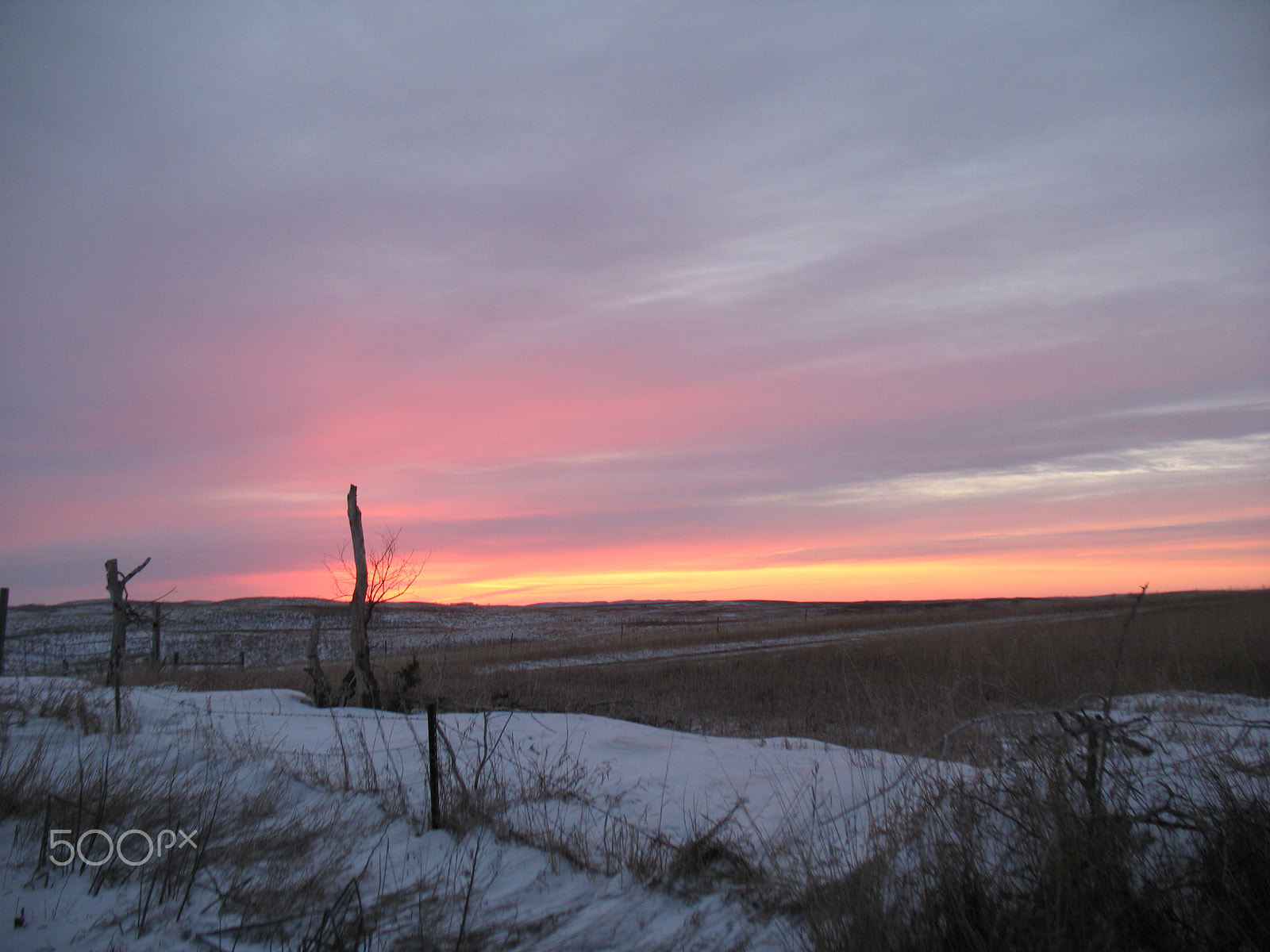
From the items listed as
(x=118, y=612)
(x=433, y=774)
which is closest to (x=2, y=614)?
(x=118, y=612)

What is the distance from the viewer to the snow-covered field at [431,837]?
13.4 ft

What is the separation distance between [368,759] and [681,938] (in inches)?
138

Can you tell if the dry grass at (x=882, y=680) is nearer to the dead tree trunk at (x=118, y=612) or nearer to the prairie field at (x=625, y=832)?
the prairie field at (x=625, y=832)

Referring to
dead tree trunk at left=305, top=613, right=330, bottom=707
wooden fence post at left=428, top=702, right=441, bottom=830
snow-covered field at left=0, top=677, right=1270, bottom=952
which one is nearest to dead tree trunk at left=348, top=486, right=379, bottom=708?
dead tree trunk at left=305, top=613, right=330, bottom=707

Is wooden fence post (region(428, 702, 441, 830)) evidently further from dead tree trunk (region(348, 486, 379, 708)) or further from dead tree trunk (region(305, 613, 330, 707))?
dead tree trunk (region(305, 613, 330, 707))

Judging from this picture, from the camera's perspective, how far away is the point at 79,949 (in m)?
4.02

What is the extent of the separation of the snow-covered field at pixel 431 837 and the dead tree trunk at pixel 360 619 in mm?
5481

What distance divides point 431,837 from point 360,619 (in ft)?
31.9

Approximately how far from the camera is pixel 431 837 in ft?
17.3

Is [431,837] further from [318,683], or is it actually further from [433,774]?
[318,683]

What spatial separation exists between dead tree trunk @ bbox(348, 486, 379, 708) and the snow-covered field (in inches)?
216

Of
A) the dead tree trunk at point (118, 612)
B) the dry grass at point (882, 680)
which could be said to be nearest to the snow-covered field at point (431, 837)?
the dry grass at point (882, 680)

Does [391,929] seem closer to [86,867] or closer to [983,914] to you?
[86,867]

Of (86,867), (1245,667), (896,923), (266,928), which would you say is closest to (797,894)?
(896,923)
